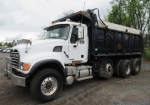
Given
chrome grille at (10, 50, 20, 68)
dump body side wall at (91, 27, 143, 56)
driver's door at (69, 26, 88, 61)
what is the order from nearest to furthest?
1. chrome grille at (10, 50, 20, 68)
2. driver's door at (69, 26, 88, 61)
3. dump body side wall at (91, 27, 143, 56)

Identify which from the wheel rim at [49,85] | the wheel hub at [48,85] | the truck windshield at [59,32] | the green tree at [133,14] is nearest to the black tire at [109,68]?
the truck windshield at [59,32]

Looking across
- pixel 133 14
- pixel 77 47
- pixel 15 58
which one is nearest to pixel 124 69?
pixel 77 47

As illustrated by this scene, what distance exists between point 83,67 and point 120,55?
3062mm

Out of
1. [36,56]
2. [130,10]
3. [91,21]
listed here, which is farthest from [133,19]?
[36,56]

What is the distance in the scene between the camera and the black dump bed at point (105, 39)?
590cm

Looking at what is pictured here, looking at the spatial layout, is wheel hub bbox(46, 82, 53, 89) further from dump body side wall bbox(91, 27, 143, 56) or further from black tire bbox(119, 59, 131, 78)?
black tire bbox(119, 59, 131, 78)

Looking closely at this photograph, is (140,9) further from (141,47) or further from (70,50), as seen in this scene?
(70,50)

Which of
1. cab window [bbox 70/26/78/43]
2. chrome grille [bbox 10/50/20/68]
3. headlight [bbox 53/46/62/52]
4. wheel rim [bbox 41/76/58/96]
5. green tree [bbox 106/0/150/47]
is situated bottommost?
wheel rim [bbox 41/76/58/96]

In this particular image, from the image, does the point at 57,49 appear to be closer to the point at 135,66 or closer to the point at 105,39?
the point at 105,39

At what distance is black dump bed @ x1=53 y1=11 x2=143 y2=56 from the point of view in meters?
5.90

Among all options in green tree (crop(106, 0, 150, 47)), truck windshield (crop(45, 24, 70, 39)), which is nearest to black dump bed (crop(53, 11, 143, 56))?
truck windshield (crop(45, 24, 70, 39))

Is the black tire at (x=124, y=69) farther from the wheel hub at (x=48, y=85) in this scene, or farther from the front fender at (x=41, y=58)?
the wheel hub at (x=48, y=85)

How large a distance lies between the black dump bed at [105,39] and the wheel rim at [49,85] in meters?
2.36

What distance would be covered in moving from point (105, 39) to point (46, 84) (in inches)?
149
